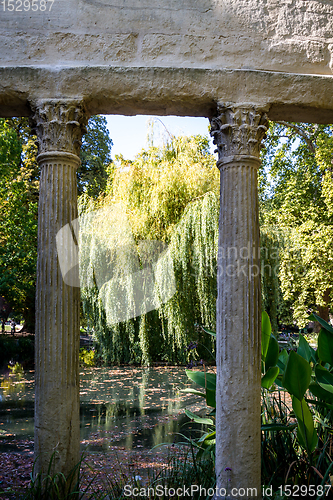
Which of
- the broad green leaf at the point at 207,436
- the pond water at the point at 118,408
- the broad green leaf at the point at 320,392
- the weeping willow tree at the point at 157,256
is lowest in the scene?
the pond water at the point at 118,408

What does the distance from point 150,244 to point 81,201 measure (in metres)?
2.55

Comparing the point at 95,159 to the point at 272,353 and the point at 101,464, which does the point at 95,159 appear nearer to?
the point at 101,464

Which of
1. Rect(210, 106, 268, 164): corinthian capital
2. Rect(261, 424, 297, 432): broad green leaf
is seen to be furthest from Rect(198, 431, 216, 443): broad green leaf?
Rect(210, 106, 268, 164): corinthian capital

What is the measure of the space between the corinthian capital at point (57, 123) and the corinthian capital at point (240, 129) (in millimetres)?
1149

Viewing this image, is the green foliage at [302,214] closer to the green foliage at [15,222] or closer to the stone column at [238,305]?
the green foliage at [15,222]

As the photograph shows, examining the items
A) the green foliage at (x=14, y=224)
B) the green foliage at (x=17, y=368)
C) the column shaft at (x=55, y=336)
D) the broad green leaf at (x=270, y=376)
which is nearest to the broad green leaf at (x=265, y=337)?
the broad green leaf at (x=270, y=376)

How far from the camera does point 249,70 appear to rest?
3.44m

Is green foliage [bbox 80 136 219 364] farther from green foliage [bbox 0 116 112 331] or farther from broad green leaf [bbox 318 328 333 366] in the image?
broad green leaf [bbox 318 328 333 366]

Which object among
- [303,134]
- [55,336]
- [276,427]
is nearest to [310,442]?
[276,427]

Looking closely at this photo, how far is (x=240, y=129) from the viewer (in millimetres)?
3455

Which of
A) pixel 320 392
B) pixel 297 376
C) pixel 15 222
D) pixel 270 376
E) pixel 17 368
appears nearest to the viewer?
pixel 297 376

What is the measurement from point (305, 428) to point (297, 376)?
0.47m

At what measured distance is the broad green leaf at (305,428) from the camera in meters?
3.38

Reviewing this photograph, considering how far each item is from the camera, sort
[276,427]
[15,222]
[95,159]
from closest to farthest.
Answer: [276,427] < [15,222] < [95,159]
